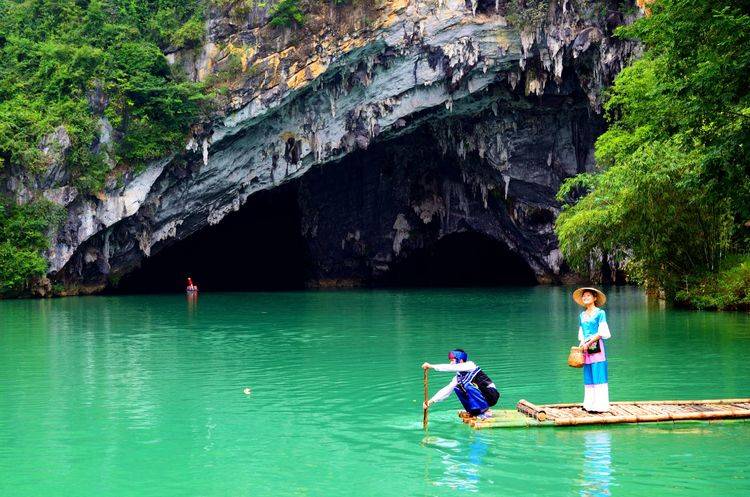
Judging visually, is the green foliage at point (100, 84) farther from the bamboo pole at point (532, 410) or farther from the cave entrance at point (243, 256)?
the bamboo pole at point (532, 410)

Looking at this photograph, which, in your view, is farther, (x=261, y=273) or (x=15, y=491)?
(x=261, y=273)

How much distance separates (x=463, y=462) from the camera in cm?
841

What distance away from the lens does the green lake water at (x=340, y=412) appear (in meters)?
7.88

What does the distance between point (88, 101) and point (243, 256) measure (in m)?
15.8

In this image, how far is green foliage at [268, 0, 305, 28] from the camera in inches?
1444

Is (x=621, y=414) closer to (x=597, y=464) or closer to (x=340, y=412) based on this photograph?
(x=597, y=464)

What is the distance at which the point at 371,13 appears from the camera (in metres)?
35.5

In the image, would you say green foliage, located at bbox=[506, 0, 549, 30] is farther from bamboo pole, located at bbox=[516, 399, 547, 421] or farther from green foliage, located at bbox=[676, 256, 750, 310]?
bamboo pole, located at bbox=[516, 399, 547, 421]

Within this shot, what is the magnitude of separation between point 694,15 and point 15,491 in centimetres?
1135

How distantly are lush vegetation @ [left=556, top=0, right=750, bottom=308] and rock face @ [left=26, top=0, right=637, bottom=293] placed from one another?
288 inches

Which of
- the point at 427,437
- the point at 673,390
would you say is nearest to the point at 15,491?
the point at 427,437

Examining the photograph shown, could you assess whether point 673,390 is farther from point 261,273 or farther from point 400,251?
point 261,273

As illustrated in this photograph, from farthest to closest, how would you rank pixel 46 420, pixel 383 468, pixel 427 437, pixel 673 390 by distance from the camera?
pixel 673 390
pixel 46 420
pixel 427 437
pixel 383 468

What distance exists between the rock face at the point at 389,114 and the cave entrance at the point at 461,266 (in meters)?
5.71
